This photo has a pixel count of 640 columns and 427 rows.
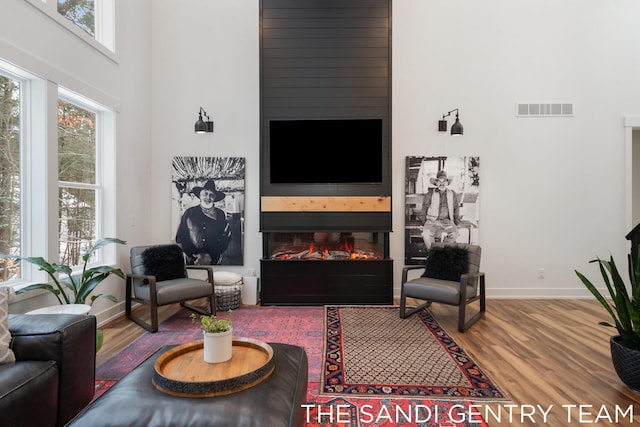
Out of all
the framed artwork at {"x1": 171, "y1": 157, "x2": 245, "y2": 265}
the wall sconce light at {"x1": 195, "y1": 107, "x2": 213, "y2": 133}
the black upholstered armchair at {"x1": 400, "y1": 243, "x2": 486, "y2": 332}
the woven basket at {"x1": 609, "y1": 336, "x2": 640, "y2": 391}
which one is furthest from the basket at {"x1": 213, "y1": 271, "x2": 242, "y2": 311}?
the woven basket at {"x1": 609, "y1": 336, "x2": 640, "y2": 391}

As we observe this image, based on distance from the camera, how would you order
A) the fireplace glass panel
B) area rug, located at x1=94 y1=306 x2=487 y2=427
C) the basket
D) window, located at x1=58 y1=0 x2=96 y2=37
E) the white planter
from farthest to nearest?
1. the fireplace glass panel
2. the basket
3. window, located at x1=58 y1=0 x2=96 y2=37
4. area rug, located at x1=94 y1=306 x2=487 y2=427
5. the white planter

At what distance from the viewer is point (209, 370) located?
1.58m

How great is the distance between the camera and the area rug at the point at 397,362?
231cm

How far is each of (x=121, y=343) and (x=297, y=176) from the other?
2537 millimetres

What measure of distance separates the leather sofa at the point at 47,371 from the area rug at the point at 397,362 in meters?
1.41

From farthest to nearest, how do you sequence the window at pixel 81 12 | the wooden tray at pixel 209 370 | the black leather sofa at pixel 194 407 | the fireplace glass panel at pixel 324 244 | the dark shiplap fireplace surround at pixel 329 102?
the fireplace glass panel at pixel 324 244
the dark shiplap fireplace surround at pixel 329 102
the window at pixel 81 12
the wooden tray at pixel 209 370
the black leather sofa at pixel 194 407

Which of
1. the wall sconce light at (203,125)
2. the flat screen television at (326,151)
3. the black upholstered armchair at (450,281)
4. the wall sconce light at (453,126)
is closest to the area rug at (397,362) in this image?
the black upholstered armchair at (450,281)

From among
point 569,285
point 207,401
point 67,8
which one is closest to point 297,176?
point 67,8

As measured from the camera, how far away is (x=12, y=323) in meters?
1.84

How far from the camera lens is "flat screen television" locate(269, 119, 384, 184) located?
4285mm

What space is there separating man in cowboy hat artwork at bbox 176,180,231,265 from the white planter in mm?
3111

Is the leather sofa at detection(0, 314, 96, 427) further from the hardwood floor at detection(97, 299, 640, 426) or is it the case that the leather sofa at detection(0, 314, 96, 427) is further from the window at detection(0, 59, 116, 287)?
the window at detection(0, 59, 116, 287)

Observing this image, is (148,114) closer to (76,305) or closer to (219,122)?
(219,122)

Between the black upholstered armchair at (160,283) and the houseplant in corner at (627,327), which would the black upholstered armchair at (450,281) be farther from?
the black upholstered armchair at (160,283)
